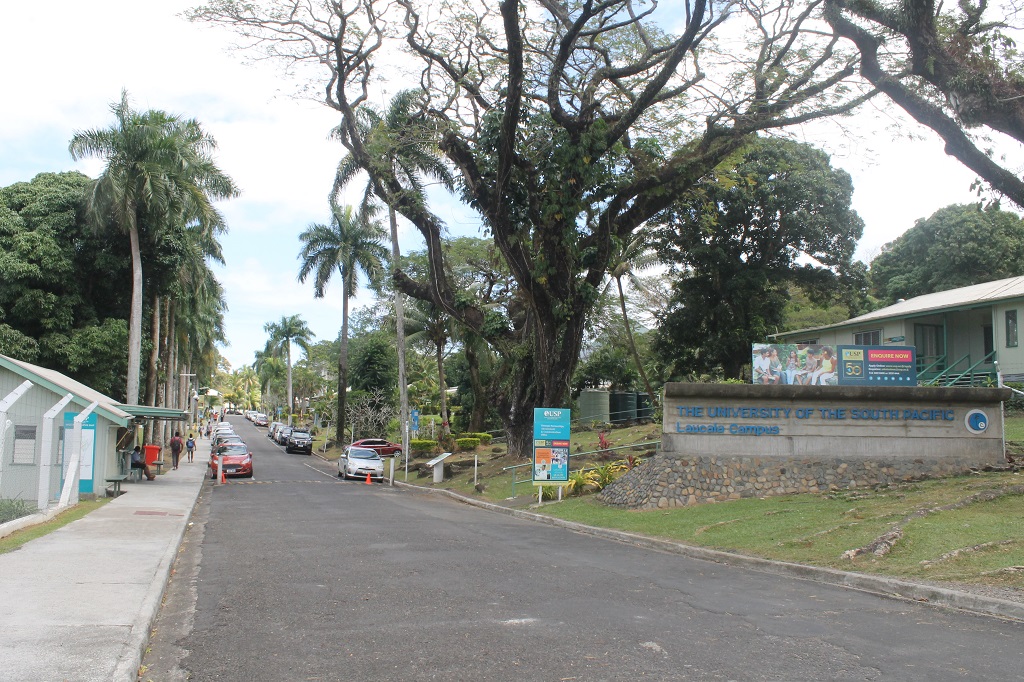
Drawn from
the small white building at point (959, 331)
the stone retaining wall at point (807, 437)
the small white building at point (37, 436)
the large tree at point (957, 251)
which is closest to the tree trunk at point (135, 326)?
the small white building at point (37, 436)

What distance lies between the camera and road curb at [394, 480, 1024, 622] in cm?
820

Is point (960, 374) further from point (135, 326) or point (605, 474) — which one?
point (135, 326)

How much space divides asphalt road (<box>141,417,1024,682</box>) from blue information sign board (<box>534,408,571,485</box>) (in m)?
6.92

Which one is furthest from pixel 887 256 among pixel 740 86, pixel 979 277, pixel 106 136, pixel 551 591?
pixel 551 591

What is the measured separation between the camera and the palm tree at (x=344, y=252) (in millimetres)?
49469

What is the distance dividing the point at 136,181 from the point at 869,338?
91.7 ft

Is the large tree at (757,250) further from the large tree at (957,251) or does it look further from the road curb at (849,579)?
the road curb at (849,579)

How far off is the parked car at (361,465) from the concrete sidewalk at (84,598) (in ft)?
58.3

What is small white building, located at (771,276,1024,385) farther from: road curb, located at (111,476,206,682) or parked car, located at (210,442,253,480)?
road curb, located at (111,476,206,682)

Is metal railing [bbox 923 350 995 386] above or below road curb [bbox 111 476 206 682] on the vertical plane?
above

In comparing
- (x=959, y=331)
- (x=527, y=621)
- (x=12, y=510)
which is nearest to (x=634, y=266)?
(x=959, y=331)

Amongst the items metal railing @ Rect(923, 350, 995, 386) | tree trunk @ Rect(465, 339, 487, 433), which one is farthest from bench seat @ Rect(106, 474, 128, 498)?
metal railing @ Rect(923, 350, 995, 386)

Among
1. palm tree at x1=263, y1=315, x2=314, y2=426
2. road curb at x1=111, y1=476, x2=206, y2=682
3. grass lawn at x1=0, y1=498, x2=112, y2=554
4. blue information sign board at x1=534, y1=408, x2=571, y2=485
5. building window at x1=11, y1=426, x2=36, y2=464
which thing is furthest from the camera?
palm tree at x1=263, y1=315, x2=314, y2=426

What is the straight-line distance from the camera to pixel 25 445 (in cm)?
1922
